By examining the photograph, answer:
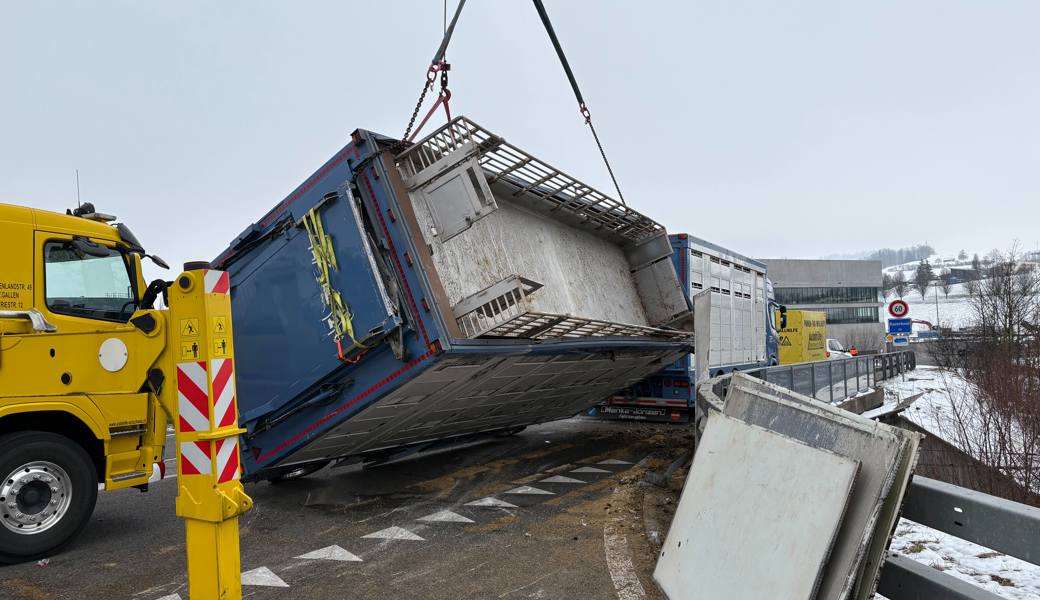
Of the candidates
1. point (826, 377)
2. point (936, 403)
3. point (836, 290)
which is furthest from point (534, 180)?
point (836, 290)

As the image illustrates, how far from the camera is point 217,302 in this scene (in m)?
3.50

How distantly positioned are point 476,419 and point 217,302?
4.24 meters

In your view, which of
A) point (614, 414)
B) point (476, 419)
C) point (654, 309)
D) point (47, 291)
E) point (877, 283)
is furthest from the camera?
point (877, 283)

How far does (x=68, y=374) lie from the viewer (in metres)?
5.12

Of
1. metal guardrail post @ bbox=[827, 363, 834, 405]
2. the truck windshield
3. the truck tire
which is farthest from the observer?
metal guardrail post @ bbox=[827, 363, 834, 405]

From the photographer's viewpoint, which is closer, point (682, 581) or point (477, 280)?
point (682, 581)

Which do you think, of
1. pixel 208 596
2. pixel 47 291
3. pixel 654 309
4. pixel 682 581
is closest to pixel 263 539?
pixel 208 596

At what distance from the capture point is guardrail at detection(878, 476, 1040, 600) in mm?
2016

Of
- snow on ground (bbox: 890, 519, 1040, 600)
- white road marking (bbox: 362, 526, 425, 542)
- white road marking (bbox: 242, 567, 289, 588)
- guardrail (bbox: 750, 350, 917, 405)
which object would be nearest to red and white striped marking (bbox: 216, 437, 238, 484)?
white road marking (bbox: 242, 567, 289, 588)

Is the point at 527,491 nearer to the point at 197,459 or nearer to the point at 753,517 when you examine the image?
the point at 197,459

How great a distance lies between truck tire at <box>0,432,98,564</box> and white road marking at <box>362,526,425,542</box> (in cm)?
216

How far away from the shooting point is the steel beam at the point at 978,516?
200cm

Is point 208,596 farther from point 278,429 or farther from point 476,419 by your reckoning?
point 476,419

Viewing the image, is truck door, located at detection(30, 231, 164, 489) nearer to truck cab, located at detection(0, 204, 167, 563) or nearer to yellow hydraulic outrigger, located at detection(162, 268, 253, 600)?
truck cab, located at detection(0, 204, 167, 563)
